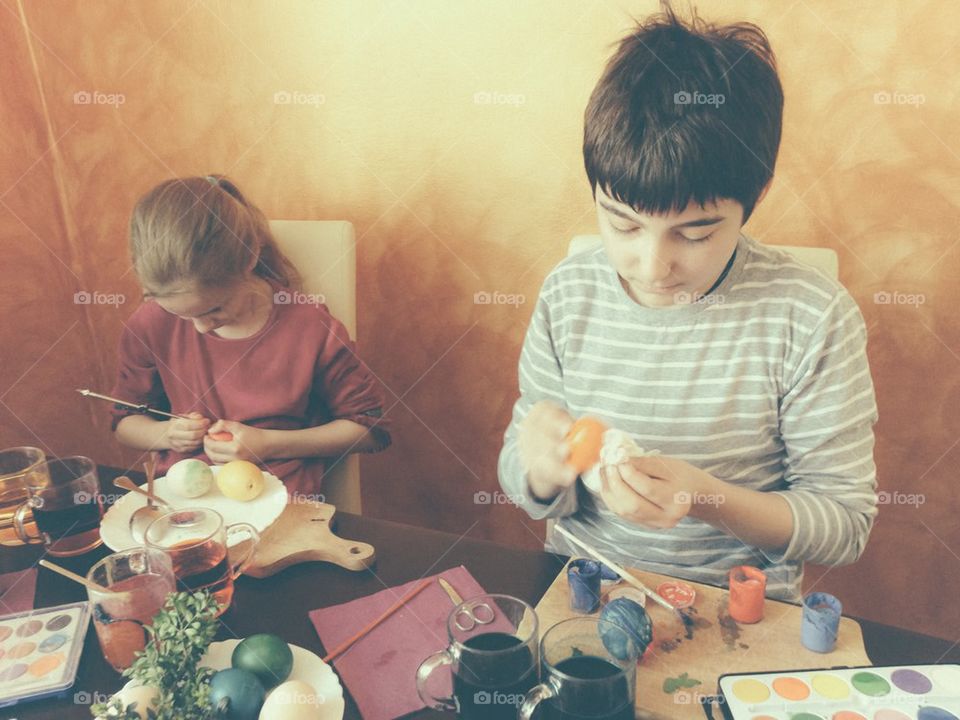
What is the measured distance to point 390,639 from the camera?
930 mm

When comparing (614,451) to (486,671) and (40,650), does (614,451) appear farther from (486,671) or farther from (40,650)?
(40,650)

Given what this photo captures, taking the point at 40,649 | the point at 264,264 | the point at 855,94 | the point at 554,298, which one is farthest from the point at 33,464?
the point at 855,94

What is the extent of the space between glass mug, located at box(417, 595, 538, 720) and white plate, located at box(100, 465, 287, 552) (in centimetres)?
41

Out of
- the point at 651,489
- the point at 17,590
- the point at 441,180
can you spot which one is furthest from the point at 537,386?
the point at 17,590

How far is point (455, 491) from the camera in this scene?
209 centimetres

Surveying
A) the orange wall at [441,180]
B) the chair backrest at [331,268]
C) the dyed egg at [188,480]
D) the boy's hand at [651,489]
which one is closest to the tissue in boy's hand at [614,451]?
the boy's hand at [651,489]

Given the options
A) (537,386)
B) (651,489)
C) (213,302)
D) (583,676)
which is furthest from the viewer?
(213,302)

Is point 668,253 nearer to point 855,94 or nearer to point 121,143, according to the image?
point 855,94

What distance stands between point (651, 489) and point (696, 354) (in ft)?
0.99

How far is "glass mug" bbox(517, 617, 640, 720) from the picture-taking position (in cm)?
69

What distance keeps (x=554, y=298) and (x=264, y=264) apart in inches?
25.7

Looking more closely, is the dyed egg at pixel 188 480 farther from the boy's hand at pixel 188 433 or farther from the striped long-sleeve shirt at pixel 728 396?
the striped long-sleeve shirt at pixel 728 396

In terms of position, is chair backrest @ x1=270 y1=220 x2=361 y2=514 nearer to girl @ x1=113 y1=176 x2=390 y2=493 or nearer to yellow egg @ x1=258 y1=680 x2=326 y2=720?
girl @ x1=113 y1=176 x2=390 y2=493

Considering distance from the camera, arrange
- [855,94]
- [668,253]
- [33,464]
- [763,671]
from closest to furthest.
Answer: [763,671], [668,253], [33,464], [855,94]
